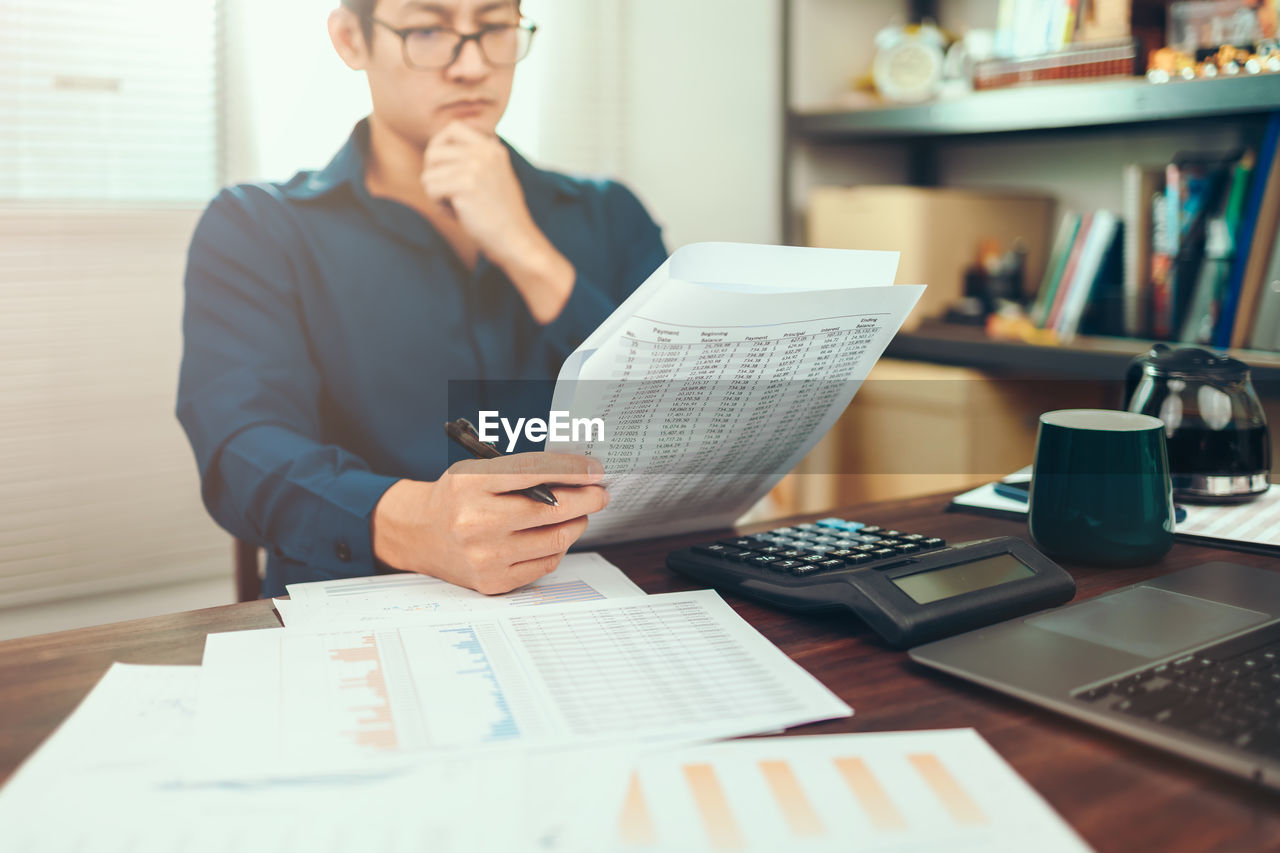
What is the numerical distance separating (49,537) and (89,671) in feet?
4.57

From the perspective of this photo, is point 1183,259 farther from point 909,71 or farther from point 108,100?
point 108,100

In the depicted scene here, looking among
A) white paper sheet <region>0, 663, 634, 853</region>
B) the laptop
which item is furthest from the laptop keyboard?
white paper sheet <region>0, 663, 634, 853</region>

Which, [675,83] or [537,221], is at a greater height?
[675,83]

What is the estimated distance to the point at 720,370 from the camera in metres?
0.71

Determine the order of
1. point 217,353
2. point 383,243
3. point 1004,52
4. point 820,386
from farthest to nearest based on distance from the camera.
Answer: point 1004,52 → point 383,243 → point 217,353 → point 820,386

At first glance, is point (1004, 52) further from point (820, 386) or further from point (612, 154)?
point (820, 386)

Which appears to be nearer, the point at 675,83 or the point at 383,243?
the point at 383,243

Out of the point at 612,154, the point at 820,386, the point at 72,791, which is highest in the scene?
the point at 612,154

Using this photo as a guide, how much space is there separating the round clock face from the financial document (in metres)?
1.74

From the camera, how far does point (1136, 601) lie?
669 mm

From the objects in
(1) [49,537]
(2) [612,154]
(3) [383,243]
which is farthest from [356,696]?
(2) [612,154]

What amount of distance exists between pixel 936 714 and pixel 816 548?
0.22 m

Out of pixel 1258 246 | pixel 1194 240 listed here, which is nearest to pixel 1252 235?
pixel 1258 246

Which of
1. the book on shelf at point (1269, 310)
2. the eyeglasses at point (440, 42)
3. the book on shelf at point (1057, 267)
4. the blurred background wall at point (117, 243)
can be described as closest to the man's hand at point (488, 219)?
the eyeglasses at point (440, 42)
